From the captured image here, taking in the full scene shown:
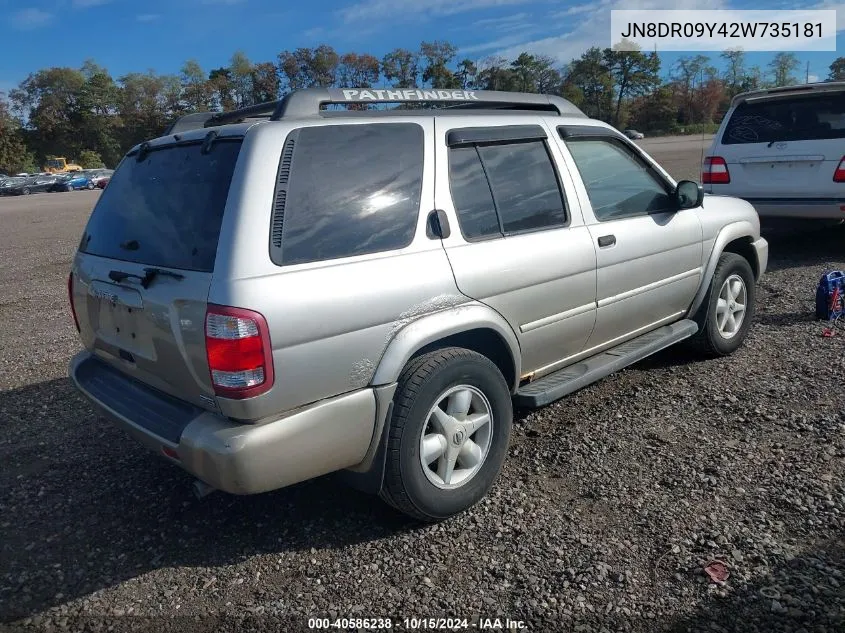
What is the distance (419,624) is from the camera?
2.62 metres

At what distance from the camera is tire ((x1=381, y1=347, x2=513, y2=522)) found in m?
2.95

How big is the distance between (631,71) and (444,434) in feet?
287

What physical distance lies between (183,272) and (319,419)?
79 centimetres

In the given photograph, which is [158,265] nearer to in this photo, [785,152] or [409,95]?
[409,95]

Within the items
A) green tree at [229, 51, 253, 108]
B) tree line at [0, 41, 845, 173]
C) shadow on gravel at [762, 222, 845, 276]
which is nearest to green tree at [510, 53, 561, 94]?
tree line at [0, 41, 845, 173]

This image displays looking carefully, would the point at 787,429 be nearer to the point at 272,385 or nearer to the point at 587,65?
the point at 272,385

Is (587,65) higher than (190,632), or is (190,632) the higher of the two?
(587,65)

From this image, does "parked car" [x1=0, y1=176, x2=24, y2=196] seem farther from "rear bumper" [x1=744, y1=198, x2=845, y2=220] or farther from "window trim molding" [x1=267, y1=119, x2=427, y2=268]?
"window trim molding" [x1=267, y1=119, x2=427, y2=268]

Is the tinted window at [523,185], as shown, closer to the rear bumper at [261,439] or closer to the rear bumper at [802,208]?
the rear bumper at [261,439]

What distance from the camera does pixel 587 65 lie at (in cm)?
8112

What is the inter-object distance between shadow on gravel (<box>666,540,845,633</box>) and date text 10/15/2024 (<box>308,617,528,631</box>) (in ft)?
1.99

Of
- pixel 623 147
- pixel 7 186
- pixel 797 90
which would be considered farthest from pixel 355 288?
pixel 7 186

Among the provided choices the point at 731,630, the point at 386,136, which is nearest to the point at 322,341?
the point at 386,136

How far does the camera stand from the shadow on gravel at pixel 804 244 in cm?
827
